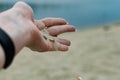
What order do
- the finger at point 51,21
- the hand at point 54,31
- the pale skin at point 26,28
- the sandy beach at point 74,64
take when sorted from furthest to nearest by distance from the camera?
the sandy beach at point 74,64, the finger at point 51,21, the hand at point 54,31, the pale skin at point 26,28

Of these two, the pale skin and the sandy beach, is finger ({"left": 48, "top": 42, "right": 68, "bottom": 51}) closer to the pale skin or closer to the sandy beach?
the pale skin

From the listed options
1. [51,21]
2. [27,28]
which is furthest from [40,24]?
[27,28]

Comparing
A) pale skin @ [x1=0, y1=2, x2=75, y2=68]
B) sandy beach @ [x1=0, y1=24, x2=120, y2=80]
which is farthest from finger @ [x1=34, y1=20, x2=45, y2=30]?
sandy beach @ [x1=0, y1=24, x2=120, y2=80]

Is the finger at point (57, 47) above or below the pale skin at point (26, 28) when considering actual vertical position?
below

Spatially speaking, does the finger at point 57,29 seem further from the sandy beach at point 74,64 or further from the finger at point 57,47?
the sandy beach at point 74,64

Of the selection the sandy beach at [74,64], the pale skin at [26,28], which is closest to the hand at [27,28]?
the pale skin at [26,28]

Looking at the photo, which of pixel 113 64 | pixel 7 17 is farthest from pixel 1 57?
pixel 113 64

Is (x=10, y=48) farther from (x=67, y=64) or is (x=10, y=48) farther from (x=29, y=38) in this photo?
(x=67, y=64)
